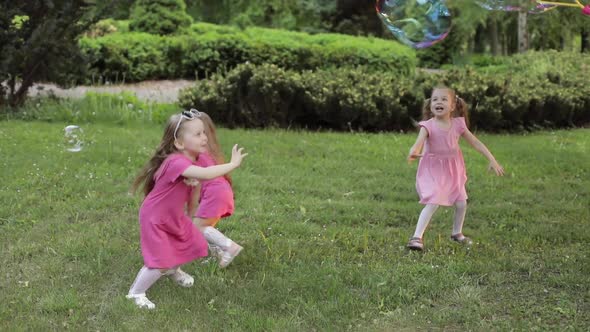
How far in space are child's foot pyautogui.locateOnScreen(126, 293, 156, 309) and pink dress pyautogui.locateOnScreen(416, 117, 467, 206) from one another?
2.26 m

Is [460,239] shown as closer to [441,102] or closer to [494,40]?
[441,102]

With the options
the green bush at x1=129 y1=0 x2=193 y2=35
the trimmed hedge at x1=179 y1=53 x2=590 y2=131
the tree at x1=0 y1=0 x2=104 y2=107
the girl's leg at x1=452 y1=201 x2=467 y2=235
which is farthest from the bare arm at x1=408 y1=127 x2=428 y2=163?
the green bush at x1=129 y1=0 x2=193 y2=35

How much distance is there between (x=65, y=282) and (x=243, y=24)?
19996 millimetres

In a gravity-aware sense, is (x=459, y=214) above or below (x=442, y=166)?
below

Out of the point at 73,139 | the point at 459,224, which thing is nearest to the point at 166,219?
the point at 459,224

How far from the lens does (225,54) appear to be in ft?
57.3

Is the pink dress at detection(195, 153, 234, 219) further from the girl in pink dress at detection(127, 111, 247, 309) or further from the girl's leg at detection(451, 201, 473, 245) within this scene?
the girl's leg at detection(451, 201, 473, 245)

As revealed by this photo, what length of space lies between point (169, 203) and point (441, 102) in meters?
2.29

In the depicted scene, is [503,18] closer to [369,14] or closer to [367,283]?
[369,14]

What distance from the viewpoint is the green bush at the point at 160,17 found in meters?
19.8

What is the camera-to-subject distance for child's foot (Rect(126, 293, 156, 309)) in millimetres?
4152

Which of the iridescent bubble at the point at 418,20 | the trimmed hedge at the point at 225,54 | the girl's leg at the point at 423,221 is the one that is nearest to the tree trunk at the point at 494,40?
the trimmed hedge at the point at 225,54

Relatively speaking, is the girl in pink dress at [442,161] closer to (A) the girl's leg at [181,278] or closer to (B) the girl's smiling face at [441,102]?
(B) the girl's smiling face at [441,102]

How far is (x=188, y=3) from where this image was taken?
25.6 meters
